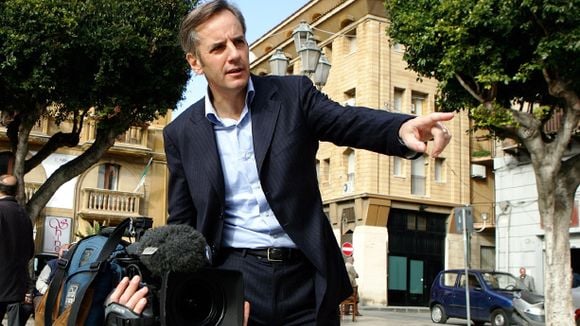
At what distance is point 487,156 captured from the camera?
33281 millimetres

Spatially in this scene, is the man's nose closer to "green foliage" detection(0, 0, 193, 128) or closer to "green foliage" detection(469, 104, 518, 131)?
"green foliage" detection(469, 104, 518, 131)

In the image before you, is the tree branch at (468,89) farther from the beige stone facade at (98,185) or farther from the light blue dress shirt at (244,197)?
the beige stone facade at (98,185)

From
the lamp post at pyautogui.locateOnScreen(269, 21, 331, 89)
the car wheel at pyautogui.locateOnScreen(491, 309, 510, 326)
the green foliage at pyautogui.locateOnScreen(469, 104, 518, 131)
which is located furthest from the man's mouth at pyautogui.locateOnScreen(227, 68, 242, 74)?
the car wheel at pyautogui.locateOnScreen(491, 309, 510, 326)

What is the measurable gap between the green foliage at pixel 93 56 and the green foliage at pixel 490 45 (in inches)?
206

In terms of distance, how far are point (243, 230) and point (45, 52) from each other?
13864mm

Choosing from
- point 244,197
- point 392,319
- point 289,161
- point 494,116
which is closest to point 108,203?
point 392,319

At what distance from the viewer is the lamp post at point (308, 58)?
12508 mm

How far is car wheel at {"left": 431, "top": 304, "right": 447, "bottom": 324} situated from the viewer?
20653mm

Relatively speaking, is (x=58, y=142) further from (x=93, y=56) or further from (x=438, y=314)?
(x=438, y=314)

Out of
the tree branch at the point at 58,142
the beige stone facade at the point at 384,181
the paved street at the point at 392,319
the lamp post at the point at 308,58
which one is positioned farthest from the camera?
the beige stone facade at the point at 384,181

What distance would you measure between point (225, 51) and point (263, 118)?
26 cm

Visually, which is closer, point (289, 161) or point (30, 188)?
point (289, 161)

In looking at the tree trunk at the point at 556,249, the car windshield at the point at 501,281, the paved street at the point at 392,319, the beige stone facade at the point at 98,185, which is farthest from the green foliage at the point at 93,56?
the beige stone facade at the point at 98,185

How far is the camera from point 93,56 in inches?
629
